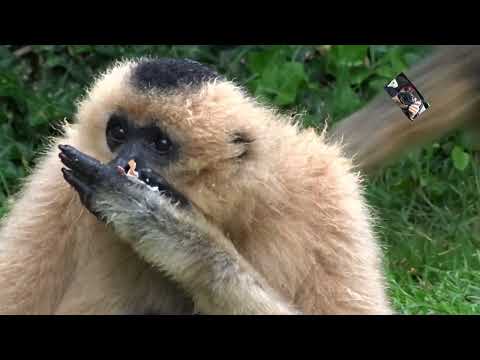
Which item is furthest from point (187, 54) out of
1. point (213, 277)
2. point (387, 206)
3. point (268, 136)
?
point (213, 277)

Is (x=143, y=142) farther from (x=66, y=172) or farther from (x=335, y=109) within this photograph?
(x=335, y=109)

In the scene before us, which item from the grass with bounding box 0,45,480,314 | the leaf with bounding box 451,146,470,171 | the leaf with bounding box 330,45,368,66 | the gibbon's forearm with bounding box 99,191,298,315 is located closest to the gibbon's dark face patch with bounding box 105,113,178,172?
the gibbon's forearm with bounding box 99,191,298,315

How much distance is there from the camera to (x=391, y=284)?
6602mm

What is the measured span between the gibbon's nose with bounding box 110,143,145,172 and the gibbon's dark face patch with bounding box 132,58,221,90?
272mm

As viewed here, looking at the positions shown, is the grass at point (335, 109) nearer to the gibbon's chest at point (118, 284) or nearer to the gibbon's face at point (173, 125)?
the gibbon's chest at point (118, 284)

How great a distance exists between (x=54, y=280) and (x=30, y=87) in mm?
4004

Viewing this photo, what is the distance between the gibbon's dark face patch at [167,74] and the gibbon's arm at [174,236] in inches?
16.3

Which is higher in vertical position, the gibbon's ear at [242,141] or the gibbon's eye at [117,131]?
the gibbon's eye at [117,131]

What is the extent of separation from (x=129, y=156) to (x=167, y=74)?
44 cm

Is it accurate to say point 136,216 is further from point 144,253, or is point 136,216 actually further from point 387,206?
point 387,206

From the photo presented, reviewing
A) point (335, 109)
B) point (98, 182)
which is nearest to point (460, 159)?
point (335, 109)

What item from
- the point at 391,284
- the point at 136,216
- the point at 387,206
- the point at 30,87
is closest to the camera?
the point at 136,216

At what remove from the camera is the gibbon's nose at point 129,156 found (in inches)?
168

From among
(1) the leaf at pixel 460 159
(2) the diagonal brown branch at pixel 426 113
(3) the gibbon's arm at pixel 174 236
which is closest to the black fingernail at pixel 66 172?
(3) the gibbon's arm at pixel 174 236
